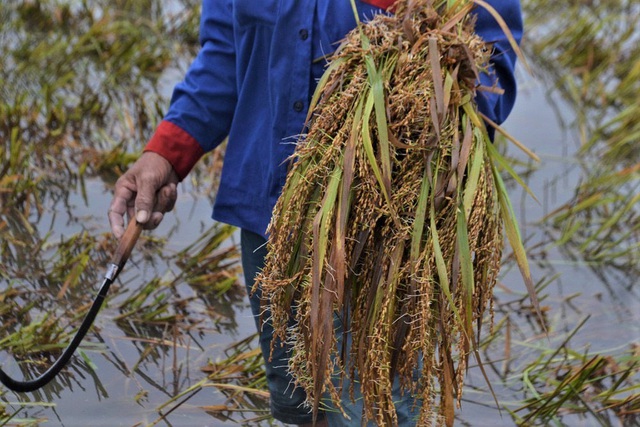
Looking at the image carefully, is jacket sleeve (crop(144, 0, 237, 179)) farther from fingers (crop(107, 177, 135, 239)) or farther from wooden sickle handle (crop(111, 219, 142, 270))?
wooden sickle handle (crop(111, 219, 142, 270))

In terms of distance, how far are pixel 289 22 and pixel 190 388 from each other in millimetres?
1247

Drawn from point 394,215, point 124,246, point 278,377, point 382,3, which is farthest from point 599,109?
point 394,215

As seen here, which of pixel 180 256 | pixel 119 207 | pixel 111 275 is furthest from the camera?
pixel 180 256

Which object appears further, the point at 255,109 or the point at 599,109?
the point at 599,109

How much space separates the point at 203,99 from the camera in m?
2.44

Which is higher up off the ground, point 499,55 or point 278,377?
point 499,55

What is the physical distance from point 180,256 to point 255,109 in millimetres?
1650

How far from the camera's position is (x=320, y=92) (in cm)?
200

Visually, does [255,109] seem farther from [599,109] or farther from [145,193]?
[599,109]

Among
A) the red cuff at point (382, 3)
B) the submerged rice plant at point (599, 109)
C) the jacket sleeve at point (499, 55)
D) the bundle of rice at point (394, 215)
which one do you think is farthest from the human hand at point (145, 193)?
the submerged rice plant at point (599, 109)

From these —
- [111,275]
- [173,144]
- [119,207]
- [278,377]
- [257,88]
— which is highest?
[257,88]

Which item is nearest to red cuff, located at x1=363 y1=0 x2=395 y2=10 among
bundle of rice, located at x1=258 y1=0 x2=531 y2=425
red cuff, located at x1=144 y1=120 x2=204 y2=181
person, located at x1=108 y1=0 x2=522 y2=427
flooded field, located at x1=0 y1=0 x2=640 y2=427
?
person, located at x1=108 y1=0 x2=522 y2=427

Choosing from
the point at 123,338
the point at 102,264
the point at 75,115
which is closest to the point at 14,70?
the point at 75,115

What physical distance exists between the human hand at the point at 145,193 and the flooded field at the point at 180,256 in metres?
0.67
